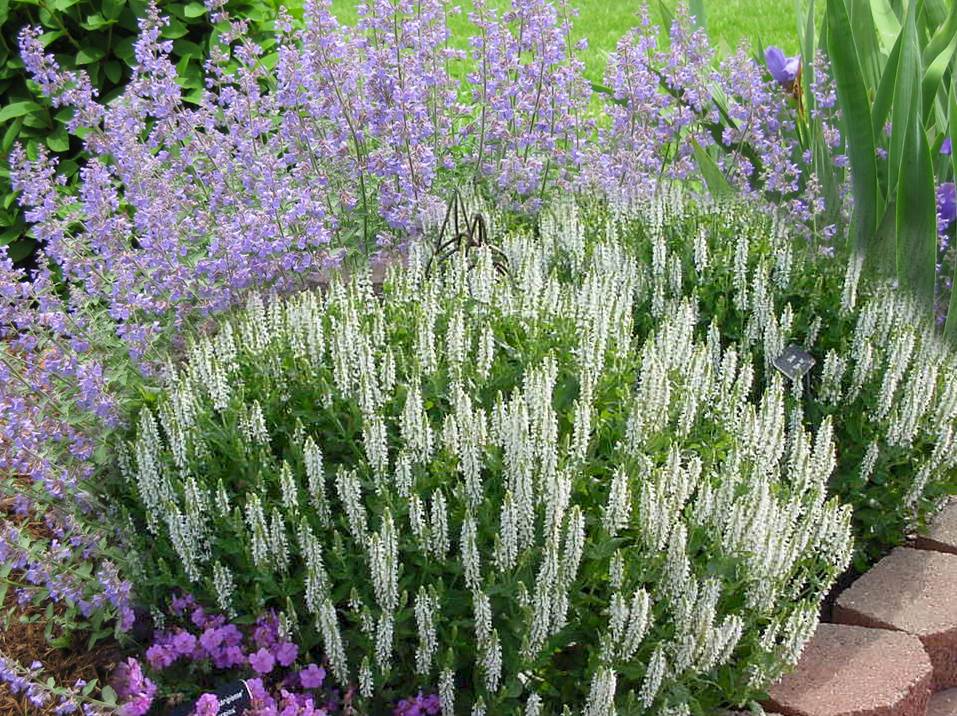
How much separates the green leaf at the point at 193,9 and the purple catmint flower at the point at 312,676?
133 inches

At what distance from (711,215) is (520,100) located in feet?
2.81

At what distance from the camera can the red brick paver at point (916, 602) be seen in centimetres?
307

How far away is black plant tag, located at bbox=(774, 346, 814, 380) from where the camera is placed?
10.8 ft

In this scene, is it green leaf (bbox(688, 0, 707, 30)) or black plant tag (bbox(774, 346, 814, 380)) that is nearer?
black plant tag (bbox(774, 346, 814, 380))

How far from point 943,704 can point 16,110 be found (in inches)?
165

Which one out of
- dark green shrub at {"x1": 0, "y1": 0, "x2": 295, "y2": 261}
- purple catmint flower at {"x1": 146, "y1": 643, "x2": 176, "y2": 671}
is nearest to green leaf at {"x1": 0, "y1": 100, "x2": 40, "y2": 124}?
dark green shrub at {"x1": 0, "y1": 0, "x2": 295, "y2": 261}

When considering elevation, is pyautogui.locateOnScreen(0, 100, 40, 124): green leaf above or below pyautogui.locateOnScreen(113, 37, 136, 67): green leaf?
below

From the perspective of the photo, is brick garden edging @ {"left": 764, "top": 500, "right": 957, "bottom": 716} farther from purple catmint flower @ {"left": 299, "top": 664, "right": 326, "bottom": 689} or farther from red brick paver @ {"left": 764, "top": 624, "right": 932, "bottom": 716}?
purple catmint flower @ {"left": 299, "top": 664, "right": 326, "bottom": 689}

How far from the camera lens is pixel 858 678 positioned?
2.84 m

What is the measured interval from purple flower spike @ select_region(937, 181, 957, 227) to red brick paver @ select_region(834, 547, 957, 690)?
1.30m

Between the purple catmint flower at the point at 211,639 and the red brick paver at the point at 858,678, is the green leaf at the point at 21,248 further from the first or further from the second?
the red brick paver at the point at 858,678

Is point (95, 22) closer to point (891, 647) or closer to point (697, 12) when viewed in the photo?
point (697, 12)

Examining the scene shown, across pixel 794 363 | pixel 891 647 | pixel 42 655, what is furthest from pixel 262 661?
pixel 794 363

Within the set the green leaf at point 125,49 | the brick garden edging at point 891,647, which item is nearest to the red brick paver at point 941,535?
the brick garden edging at point 891,647
